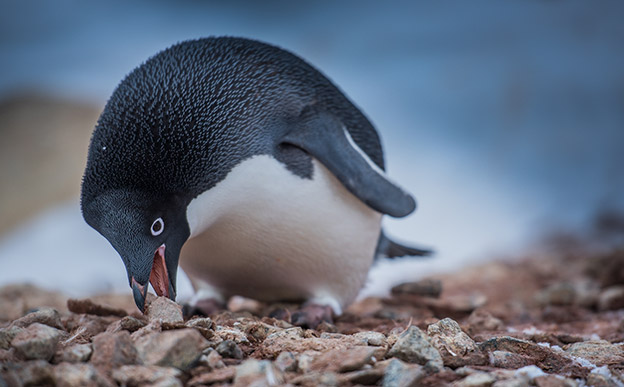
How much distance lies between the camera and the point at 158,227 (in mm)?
1793

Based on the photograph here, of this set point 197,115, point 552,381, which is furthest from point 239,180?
point 552,381

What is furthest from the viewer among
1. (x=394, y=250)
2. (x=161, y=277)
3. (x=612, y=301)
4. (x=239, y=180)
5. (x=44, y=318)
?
(x=394, y=250)

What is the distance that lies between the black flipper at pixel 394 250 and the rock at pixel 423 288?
144 millimetres

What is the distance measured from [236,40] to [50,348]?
1.37m

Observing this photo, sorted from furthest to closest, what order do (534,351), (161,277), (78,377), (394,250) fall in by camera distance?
1. (394,250)
2. (161,277)
3. (534,351)
4. (78,377)

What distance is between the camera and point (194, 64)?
2.05m

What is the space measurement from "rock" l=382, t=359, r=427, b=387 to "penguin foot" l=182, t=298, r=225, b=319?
1.22m

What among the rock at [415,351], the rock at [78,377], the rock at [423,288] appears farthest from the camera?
the rock at [423,288]

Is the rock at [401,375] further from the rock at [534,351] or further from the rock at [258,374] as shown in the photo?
the rock at [534,351]

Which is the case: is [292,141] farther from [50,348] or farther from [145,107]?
[50,348]

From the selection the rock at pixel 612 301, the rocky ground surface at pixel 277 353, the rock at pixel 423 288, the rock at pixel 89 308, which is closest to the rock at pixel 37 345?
the rocky ground surface at pixel 277 353

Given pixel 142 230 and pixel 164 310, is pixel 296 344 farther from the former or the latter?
pixel 142 230

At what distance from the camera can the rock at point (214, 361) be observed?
131 centimetres

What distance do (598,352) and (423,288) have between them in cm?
134
